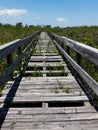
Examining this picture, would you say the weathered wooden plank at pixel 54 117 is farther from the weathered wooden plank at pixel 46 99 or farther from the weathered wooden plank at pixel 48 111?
the weathered wooden plank at pixel 46 99

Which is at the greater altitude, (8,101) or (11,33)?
(8,101)

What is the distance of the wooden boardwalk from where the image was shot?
14.1 feet

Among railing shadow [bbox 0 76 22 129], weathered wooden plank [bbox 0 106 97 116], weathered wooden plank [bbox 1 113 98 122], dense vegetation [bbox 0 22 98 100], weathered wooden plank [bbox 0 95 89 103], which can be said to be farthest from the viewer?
dense vegetation [bbox 0 22 98 100]

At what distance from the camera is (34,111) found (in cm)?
491

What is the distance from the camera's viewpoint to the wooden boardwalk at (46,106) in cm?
429

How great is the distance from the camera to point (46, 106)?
17.1ft

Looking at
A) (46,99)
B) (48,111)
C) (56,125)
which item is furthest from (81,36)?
(56,125)

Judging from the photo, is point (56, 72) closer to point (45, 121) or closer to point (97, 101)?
point (97, 101)

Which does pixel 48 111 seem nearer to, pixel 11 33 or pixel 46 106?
pixel 46 106

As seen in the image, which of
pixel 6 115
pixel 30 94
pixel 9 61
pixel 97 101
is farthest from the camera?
pixel 9 61

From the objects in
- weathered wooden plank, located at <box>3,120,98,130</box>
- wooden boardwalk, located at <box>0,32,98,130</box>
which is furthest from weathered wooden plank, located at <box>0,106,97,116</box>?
weathered wooden plank, located at <box>3,120,98,130</box>

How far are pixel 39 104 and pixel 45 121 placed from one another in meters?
1.17

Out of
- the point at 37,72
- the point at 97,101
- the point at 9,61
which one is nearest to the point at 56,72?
the point at 37,72

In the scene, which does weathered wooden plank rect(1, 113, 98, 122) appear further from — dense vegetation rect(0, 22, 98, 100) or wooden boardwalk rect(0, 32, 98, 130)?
dense vegetation rect(0, 22, 98, 100)
